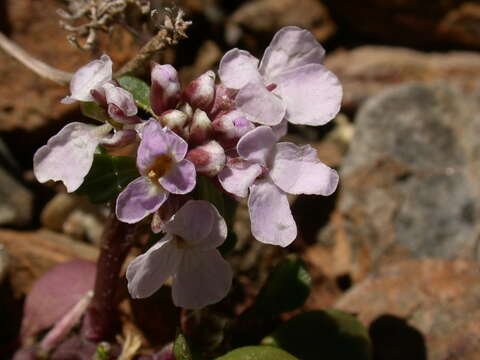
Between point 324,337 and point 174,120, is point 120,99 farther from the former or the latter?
point 324,337

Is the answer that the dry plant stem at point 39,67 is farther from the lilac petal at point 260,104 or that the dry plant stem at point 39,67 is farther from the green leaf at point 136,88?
the lilac petal at point 260,104

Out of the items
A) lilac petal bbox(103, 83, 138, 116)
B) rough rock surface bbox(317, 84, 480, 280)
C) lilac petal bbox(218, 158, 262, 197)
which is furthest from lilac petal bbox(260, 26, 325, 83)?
rough rock surface bbox(317, 84, 480, 280)

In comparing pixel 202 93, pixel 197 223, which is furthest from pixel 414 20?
pixel 197 223

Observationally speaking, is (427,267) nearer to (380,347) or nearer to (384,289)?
(384,289)

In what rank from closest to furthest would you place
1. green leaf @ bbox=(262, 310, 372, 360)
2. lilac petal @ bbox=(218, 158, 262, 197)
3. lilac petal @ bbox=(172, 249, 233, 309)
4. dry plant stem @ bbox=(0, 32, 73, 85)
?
lilac petal @ bbox=(218, 158, 262, 197)
lilac petal @ bbox=(172, 249, 233, 309)
green leaf @ bbox=(262, 310, 372, 360)
dry plant stem @ bbox=(0, 32, 73, 85)

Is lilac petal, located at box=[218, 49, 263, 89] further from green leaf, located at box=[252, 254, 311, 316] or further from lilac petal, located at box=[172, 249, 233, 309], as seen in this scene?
green leaf, located at box=[252, 254, 311, 316]

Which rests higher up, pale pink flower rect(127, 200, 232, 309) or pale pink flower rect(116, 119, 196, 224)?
pale pink flower rect(116, 119, 196, 224)

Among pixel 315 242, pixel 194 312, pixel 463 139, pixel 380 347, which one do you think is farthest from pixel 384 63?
pixel 194 312

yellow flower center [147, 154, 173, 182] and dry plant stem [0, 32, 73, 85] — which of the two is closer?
yellow flower center [147, 154, 173, 182]
